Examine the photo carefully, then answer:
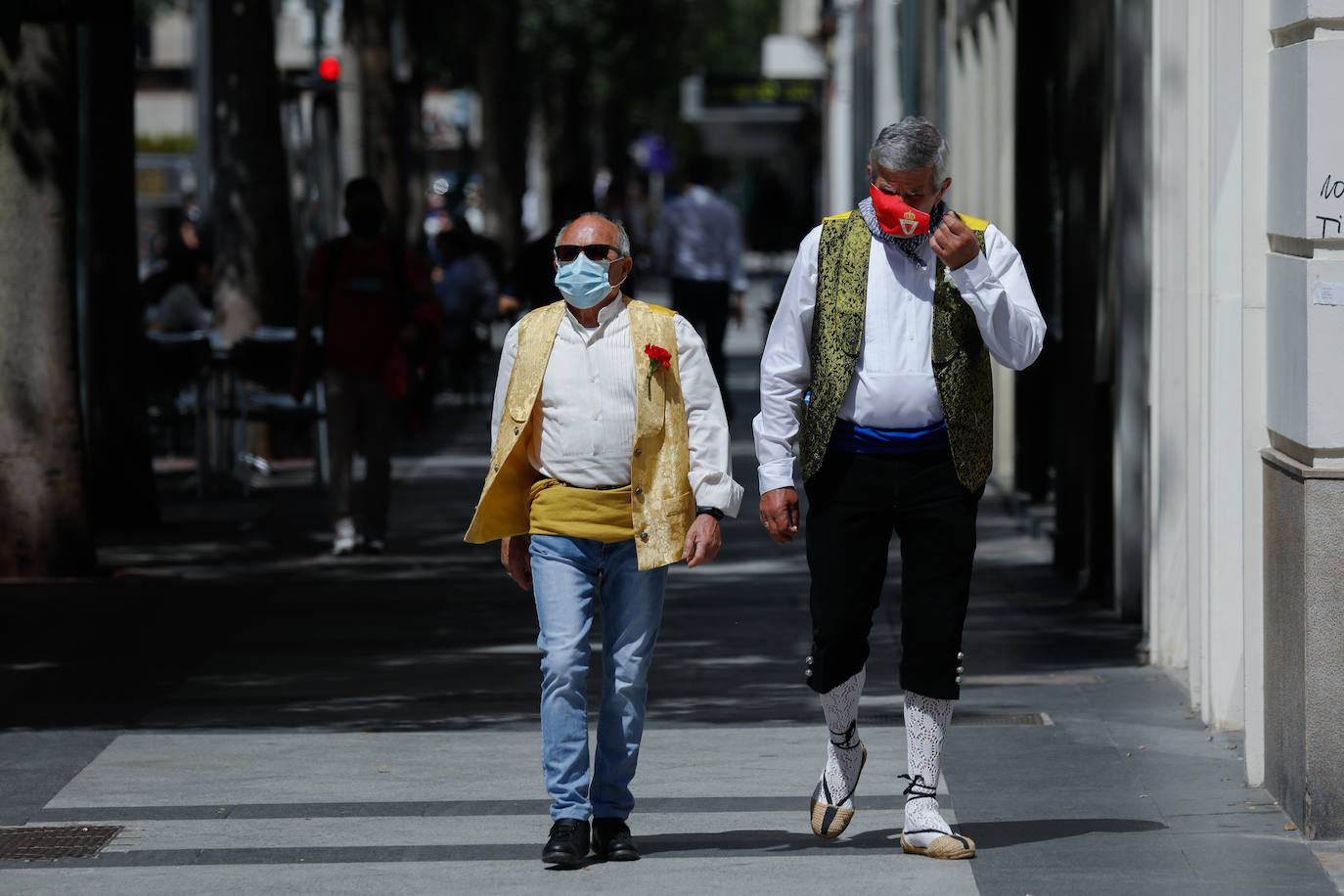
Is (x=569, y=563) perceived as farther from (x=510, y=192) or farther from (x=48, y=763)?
(x=510, y=192)

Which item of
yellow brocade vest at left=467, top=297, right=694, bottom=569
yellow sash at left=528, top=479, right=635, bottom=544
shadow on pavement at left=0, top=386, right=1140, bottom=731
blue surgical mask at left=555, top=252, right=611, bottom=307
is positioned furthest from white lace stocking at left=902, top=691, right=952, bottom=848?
shadow on pavement at left=0, top=386, right=1140, bottom=731

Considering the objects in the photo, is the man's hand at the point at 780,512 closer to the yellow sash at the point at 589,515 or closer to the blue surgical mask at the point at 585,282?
the yellow sash at the point at 589,515

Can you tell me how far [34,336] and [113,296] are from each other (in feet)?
5.77

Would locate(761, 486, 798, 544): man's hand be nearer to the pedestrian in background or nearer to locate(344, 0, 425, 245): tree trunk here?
the pedestrian in background

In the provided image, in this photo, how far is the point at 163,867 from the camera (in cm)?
625

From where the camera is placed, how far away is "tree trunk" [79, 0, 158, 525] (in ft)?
43.4

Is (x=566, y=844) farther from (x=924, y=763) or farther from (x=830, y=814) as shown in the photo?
(x=924, y=763)

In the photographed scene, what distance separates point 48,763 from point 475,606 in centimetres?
353

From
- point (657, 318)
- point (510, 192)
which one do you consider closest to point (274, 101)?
point (657, 318)

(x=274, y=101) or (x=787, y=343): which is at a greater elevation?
(x=274, y=101)

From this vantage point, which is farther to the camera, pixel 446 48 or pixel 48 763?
pixel 446 48

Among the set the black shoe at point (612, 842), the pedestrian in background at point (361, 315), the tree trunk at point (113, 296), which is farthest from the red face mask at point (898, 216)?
the tree trunk at point (113, 296)

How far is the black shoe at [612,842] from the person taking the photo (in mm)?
6215

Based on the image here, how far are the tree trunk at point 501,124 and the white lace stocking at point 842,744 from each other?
2923 centimetres
